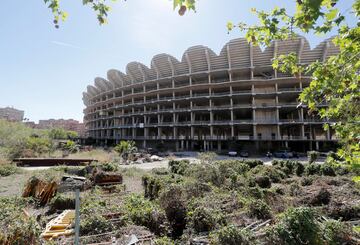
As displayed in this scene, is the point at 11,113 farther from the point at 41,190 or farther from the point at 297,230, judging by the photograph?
the point at 297,230

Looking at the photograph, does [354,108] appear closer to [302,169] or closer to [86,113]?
[302,169]

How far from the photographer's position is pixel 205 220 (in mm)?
6516

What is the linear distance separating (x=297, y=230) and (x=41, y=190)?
12.0m

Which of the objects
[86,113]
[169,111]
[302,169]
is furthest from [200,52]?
[86,113]

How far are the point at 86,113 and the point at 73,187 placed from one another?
3591 inches

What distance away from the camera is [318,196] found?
32.0 feet

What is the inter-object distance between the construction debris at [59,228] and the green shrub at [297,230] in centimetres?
586

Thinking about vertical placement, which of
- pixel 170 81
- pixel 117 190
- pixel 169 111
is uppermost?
pixel 170 81

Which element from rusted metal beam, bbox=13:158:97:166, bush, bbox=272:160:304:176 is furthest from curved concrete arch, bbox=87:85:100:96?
bush, bbox=272:160:304:176

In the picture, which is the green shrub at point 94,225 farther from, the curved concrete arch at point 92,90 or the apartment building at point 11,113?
the apartment building at point 11,113

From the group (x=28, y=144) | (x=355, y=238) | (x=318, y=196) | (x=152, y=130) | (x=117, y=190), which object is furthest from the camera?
(x=152, y=130)

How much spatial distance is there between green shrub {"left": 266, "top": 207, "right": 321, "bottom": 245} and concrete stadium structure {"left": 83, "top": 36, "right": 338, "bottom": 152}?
36.8 m

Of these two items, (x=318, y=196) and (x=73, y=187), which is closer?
(x=73, y=187)

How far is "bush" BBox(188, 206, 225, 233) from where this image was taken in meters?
6.52
